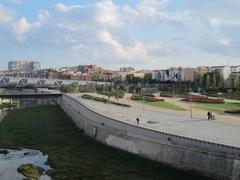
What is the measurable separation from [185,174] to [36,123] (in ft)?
127

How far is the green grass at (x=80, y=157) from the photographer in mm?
31453

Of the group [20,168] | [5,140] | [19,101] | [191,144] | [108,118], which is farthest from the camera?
[19,101]

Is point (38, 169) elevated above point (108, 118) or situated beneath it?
situated beneath

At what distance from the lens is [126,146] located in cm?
3938

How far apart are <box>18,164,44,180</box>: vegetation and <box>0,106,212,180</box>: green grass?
44.7 inches

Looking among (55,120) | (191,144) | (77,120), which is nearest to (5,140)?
(77,120)

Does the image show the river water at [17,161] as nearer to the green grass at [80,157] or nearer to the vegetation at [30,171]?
the vegetation at [30,171]

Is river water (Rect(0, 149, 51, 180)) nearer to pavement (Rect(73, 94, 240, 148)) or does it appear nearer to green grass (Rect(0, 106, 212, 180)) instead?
green grass (Rect(0, 106, 212, 180))

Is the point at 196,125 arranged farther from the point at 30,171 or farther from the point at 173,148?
the point at 30,171

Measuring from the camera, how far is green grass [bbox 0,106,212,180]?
3145 cm

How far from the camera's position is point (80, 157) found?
125 ft

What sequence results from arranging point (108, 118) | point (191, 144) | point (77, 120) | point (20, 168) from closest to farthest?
point (191, 144) < point (20, 168) < point (108, 118) < point (77, 120)

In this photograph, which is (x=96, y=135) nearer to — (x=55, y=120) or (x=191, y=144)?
(x=191, y=144)

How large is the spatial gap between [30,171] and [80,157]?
538cm
